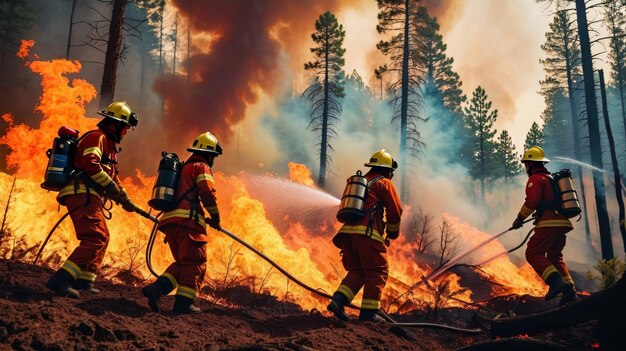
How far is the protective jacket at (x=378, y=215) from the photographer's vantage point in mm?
5645

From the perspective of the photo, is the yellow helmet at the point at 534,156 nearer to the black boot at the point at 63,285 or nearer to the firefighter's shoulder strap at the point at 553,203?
the firefighter's shoulder strap at the point at 553,203

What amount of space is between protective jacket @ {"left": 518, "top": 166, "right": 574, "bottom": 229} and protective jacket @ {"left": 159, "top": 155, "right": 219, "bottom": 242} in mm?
4824

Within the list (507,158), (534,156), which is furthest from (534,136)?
(534,156)

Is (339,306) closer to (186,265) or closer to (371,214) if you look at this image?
(371,214)

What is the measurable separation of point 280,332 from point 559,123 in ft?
158

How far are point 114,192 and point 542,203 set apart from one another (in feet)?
20.2

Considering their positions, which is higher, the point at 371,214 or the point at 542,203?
the point at 542,203

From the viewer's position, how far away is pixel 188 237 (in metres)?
5.06

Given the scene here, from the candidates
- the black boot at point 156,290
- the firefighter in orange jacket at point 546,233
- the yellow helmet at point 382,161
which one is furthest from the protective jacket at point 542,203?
the black boot at point 156,290

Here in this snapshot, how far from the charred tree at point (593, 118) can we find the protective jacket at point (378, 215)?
10310 millimetres

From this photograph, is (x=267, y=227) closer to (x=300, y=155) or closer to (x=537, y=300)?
(x=537, y=300)

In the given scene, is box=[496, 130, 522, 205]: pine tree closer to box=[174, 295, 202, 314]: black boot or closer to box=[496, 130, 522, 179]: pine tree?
box=[496, 130, 522, 179]: pine tree

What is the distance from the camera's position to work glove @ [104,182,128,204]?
502 cm

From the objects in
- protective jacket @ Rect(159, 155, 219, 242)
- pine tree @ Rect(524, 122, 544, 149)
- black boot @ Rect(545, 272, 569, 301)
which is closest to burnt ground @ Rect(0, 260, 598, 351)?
protective jacket @ Rect(159, 155, 219, 242)
